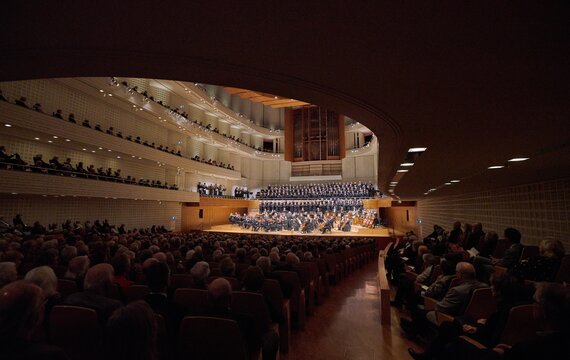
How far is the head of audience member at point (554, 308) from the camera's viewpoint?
1670 millimetres

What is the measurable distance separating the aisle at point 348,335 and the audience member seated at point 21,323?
2.93 metres

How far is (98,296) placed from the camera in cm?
231

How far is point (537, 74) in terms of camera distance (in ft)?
6.15

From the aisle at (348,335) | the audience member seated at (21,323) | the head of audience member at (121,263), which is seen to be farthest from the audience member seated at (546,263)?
the head of audience member at (121,263)

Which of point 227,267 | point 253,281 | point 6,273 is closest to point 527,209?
point 253,281

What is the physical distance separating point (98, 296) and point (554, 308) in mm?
3164

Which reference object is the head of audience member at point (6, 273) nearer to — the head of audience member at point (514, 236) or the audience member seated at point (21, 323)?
the audience member seated at point (21, 323)

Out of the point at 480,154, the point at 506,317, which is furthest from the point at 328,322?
the point at 480,154

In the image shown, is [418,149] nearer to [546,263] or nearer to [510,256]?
[546,263]

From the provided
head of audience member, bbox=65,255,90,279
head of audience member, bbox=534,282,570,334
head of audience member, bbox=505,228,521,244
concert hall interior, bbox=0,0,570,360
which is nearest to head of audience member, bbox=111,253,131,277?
concert hall interior, bbox=0,0,570,360

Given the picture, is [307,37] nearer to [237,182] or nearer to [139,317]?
[139,317]

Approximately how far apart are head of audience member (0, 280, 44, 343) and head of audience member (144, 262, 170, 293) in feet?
3.53

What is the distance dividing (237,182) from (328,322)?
2521cm

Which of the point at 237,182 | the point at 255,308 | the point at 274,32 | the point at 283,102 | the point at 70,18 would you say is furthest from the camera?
the point at 237,182
